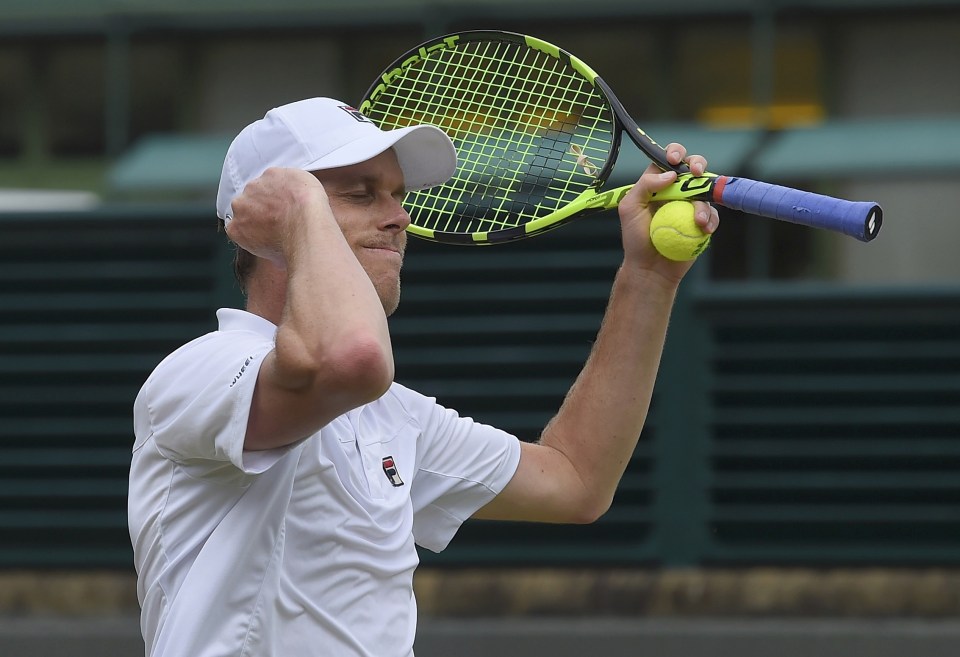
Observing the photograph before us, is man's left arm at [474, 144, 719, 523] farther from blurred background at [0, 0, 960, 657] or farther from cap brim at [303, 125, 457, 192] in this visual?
blurred background at [0, 0, 960, 657]

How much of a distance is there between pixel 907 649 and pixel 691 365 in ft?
4.54

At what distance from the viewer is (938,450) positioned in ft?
21.7

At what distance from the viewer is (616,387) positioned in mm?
2945

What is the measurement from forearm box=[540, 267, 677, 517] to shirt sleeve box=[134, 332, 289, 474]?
29.9 inches

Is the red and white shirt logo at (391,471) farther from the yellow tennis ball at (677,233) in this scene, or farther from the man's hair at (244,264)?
the yellow tennis ball at (677,233)

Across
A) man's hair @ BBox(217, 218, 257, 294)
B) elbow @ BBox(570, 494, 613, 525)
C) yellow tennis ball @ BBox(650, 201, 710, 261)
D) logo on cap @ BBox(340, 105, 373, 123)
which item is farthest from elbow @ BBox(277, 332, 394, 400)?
elbow @ BBox(570, 494, 613, 525)

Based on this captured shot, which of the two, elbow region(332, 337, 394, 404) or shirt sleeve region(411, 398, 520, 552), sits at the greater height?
elbow region(332, 337, 394, 404)

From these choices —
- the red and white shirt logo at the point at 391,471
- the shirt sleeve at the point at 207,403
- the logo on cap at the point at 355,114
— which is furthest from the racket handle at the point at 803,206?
the shirt sleeve at the point at 207,403

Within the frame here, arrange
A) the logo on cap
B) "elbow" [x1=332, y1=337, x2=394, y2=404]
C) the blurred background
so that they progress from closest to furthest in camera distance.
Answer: "elbow" [x1=332, y1=337, x2=394, y2=404] < the logo on cap < the blurred background

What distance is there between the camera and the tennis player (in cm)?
228

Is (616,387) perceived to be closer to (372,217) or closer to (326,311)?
(372,217)

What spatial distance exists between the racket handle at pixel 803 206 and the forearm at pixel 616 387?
0.24m

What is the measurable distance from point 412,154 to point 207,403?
26.9 inches

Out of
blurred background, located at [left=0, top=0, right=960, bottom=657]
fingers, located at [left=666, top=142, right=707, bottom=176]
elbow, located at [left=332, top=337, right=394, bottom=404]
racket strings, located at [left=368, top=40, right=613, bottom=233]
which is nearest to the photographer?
elbow, located at [left=332, top=337, right=394, bottom=404]
